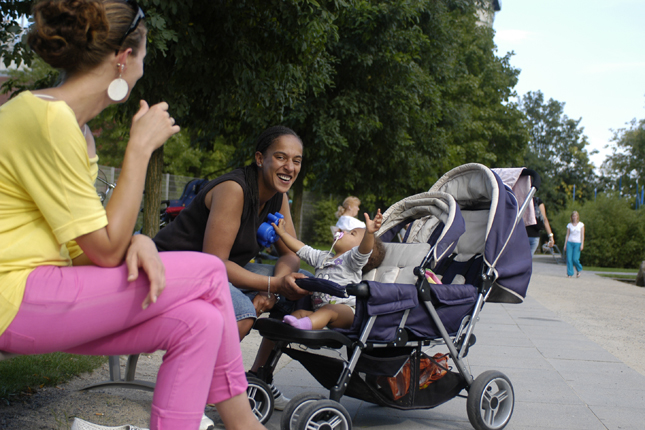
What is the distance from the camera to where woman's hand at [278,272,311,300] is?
3289 mm

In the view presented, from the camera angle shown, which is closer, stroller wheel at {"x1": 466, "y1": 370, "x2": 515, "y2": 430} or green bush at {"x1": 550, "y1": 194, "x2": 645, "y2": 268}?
stroller wheel at {"x1": 466, "y1": 370, "x2": 515, "y2": 430}

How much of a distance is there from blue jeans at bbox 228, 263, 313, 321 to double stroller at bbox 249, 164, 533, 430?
188 mm

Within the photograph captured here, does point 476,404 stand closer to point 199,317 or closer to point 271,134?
point 271,134

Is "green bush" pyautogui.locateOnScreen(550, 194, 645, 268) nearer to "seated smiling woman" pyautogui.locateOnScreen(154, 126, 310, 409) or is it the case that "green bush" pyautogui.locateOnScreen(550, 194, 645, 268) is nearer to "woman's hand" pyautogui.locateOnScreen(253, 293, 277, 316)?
"seated smiling woman" pyautogui.locateOnScreen(154, 126, 310, 409)

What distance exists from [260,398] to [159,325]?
182cm

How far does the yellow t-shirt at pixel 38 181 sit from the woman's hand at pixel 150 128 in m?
0.22

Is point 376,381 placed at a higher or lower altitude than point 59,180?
lower

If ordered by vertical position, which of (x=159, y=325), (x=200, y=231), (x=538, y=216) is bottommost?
(x=159, y=325)

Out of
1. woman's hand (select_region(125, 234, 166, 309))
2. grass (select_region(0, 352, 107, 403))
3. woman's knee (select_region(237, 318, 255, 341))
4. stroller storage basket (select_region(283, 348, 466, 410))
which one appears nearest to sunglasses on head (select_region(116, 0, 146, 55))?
woman's hand (select_region(125, 234, 166, 309))

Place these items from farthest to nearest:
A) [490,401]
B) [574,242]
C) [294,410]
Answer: [574,242], [490,401], [294,410]

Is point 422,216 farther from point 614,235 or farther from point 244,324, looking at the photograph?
point 614,235

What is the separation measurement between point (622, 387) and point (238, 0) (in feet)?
17.2

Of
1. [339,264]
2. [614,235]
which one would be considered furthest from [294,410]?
[614,235]

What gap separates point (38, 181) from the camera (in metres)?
1.71
